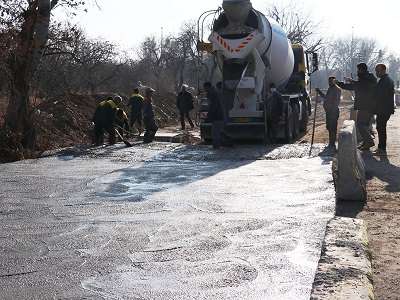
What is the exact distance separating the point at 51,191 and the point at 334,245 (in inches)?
178

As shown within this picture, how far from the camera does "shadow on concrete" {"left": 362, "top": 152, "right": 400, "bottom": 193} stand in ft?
27.8

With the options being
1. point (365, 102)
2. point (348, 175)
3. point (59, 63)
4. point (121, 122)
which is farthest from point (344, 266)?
point (59, 63)

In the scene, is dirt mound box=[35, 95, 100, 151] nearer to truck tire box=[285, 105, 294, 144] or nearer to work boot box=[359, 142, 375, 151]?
truck tire box=[285, 105, 294, 144]

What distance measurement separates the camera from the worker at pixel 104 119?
14141 millimetres

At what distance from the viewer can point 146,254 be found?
475 cm

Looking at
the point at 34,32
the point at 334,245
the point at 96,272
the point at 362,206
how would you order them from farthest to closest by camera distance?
the point at 34,32, the point at 362,206, the point at 334,245, the point at 96,272

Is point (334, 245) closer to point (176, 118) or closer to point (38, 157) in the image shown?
point (38, 157)

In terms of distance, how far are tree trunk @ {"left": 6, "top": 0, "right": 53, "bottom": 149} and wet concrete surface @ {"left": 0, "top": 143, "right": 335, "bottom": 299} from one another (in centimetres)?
294

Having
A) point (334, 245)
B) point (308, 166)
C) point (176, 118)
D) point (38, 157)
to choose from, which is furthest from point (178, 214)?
point (176, 118)

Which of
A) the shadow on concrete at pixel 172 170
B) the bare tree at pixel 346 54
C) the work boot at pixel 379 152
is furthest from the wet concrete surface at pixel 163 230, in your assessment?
the bare tree at pixel 346 54

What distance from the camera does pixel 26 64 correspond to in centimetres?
1278

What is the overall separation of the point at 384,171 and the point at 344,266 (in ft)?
19.1

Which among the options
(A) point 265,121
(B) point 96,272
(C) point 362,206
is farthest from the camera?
(A) point 265,121

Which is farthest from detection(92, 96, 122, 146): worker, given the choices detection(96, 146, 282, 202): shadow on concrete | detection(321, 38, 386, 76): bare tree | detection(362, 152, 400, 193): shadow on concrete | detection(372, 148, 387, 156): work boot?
detection(321, 38, 386, 76): bare tree
